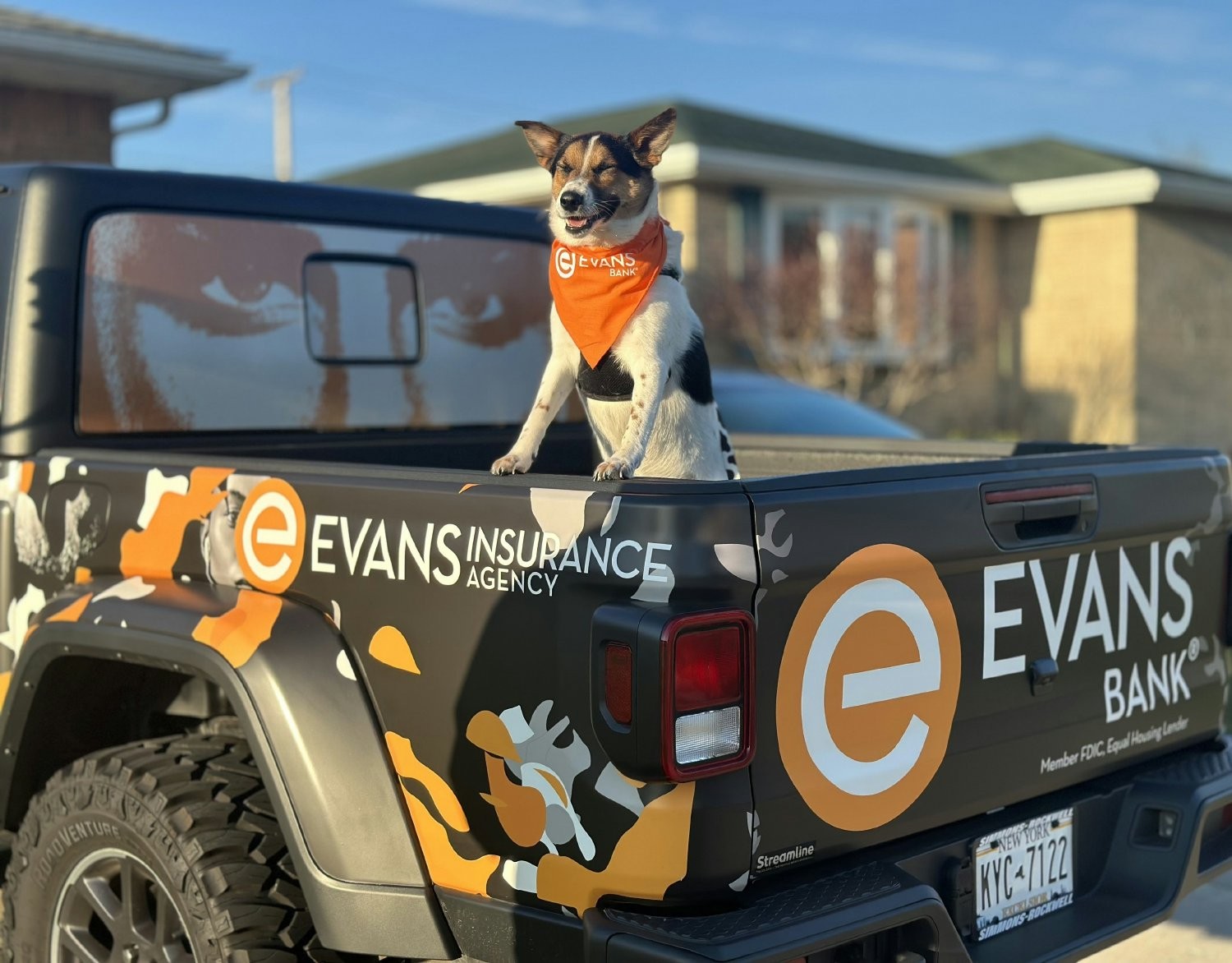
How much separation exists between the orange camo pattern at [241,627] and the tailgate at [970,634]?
3.15ft

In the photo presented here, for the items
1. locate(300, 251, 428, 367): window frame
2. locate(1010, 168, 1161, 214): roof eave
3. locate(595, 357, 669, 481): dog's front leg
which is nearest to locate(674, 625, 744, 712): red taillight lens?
locate(595, 357, 669, 481): dog's front leg

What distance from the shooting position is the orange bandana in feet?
9.24

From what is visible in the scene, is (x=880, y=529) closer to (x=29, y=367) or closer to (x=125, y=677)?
(x=125, y=677)

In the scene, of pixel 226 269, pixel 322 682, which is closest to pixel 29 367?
pixel 226 269

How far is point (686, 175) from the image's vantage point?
1808 centimetres

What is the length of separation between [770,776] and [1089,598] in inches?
37.9

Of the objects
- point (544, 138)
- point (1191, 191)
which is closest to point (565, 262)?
point (544, 138)

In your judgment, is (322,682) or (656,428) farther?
(656,428)

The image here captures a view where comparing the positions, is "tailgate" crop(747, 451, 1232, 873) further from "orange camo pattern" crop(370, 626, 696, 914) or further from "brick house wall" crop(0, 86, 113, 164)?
"brick house wall" crop(0, 86, 113, 164)

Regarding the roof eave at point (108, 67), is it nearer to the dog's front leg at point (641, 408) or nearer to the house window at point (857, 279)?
the house window at point (857, 279)

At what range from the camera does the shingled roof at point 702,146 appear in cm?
1956

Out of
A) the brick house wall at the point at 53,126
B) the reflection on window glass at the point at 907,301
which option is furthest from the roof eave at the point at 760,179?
the brick house wall at the point at 53,126

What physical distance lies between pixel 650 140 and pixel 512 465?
29.3 inches

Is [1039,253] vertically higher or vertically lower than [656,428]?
higher
